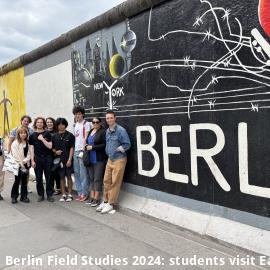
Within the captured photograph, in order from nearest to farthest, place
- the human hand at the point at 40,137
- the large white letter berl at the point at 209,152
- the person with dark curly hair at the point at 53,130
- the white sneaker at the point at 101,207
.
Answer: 1. the large white letter berl at the point at 209,152
2. the white sneaker at the point at 101,207
3. the human hand at the point at 40,137
4. the person with dark curly hair at the point at 53,130

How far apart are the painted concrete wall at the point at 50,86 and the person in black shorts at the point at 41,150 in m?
1.68

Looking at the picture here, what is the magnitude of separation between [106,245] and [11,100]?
959 cm

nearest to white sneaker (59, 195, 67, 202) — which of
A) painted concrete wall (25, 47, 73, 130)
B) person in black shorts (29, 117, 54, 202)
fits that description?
person in black shorts (29, 117, 54, 202)

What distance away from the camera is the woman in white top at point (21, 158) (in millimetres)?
6723

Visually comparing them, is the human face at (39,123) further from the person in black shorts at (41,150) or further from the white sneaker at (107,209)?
the white sneaker at (107,209)

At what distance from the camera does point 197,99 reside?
15.4ft

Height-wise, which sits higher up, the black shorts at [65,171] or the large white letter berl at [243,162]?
the large white letter berl at [243,162]

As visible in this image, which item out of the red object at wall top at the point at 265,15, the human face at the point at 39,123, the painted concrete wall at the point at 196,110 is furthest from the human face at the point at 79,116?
the red object at wall top at the point at 265,15

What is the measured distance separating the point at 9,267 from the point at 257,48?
12.4ft

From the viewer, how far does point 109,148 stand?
5906mm

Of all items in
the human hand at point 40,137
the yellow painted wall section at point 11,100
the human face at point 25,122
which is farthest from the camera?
the yellow painted wall section at point 11,100

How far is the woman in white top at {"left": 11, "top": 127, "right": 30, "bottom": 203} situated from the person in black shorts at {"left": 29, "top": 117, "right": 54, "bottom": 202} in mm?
134

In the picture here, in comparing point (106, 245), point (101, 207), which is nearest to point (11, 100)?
point (101, 207)

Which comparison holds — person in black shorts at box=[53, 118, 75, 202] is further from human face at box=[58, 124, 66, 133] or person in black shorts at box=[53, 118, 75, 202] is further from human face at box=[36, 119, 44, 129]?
human face at box=[36, 119, 44, 129]
